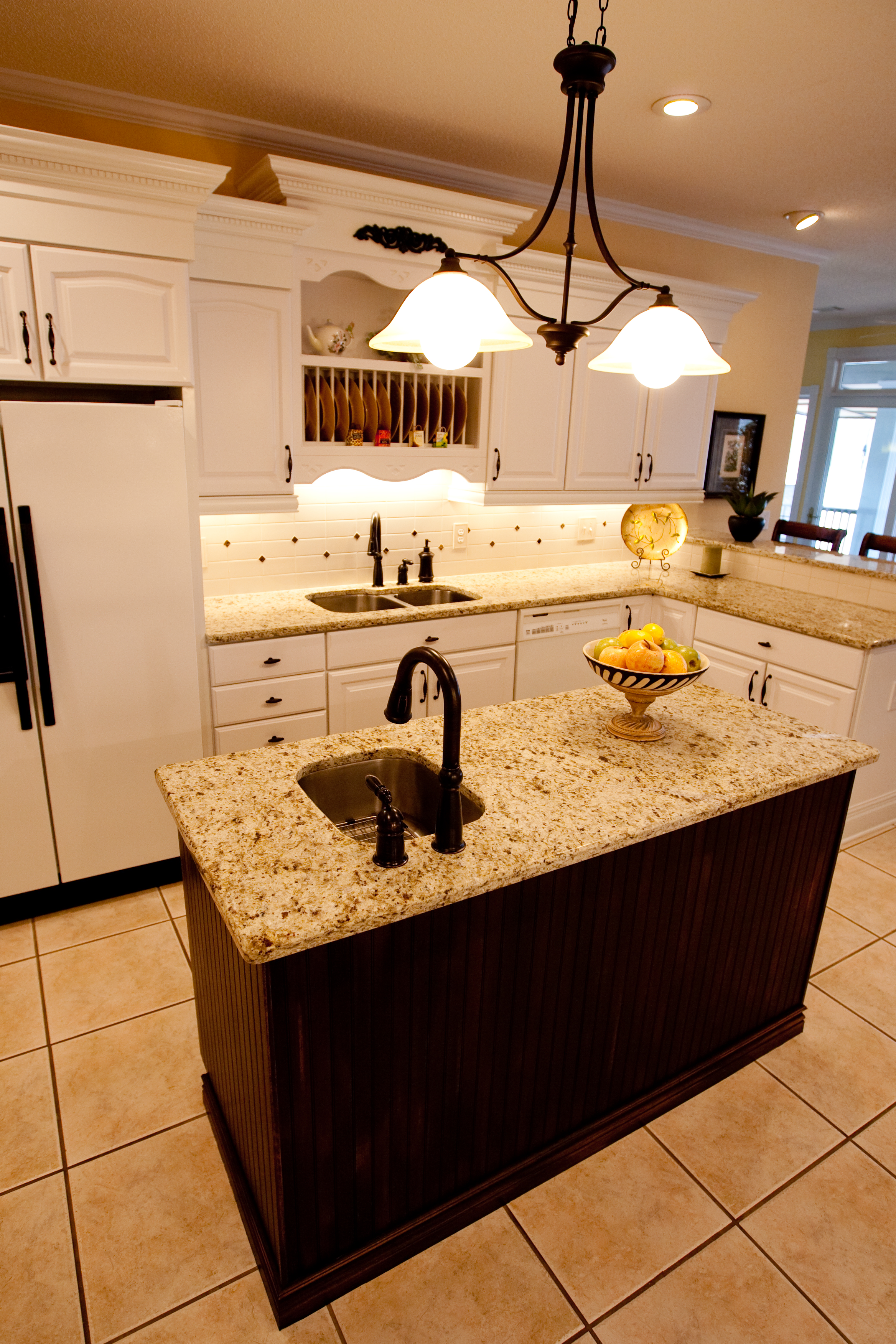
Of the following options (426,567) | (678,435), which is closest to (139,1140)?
(426,567)

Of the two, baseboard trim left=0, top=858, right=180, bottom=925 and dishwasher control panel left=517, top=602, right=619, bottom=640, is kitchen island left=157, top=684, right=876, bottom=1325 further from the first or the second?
dishwasher control panel left=517, top=602, right=619, bottom=640

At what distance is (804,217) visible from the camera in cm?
404

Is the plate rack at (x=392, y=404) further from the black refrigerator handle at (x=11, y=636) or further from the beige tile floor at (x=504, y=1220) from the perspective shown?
the beige tile floor at (x=504, y=1220)

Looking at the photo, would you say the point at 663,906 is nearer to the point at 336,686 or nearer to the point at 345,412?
the point at 336,686

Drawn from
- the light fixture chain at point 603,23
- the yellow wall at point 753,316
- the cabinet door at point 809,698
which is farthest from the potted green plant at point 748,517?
the light fixture chain at point 603,23

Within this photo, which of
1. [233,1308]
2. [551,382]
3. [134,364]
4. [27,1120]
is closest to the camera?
[233,1308]

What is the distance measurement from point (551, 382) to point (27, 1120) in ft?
11.5

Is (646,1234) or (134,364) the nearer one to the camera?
(646,1234)

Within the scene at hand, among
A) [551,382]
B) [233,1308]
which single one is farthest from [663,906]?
[551,382]

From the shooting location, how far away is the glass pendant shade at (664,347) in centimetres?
165

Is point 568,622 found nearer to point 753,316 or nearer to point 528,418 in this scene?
point 528,418

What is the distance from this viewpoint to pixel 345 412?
3383 millimetres

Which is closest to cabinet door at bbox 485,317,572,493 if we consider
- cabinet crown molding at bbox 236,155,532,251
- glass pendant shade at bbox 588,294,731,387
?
cabinet crown molding at bbox 236,155,532,251

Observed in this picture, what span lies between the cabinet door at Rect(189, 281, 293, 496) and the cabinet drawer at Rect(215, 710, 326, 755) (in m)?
0.93
